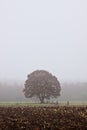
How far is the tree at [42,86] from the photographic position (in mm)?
91625

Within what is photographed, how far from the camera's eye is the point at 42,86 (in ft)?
301

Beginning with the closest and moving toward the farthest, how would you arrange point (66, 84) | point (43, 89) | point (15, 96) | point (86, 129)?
point (86, 129) < point (43, 89) < point (15, 96) < point (66, 84)

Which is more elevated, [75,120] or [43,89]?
[43,89]

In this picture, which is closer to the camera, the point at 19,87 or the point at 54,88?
the point at 54,88

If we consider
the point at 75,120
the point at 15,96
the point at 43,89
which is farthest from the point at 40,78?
the point at 75,120

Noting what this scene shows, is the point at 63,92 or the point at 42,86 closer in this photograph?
the point at 42,86

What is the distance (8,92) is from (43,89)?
32714 millimetres

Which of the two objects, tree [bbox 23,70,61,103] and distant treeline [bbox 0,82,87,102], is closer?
tree [bbox 23,70,61,103]

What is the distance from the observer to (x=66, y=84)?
448ft

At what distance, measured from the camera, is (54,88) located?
92750mm

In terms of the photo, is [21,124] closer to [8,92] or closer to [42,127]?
[42,127]

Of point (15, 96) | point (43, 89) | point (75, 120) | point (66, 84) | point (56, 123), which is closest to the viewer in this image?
point (56, 123)

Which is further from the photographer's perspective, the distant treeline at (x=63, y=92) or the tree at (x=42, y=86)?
the distant treeline at (x=63, y=92)

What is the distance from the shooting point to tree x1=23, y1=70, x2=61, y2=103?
91625 millimetres
